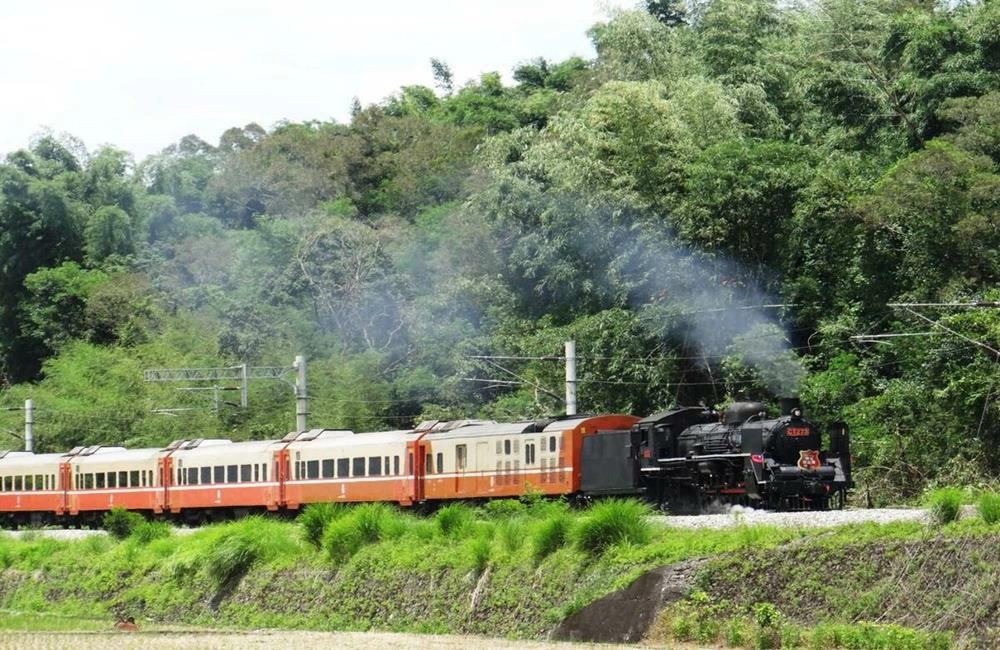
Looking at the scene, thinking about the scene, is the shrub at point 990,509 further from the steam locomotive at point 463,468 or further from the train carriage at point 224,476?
the train carriage at point 224,476

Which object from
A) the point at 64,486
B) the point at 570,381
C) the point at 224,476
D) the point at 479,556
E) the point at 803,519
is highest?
the point at 570,381

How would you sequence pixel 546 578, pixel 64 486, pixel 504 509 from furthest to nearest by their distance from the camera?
pixel 64 486
pixel 504 509
pixel 546 578

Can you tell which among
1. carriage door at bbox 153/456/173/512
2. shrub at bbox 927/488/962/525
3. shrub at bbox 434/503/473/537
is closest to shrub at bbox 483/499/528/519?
shrub at bbox 434/503/473/537

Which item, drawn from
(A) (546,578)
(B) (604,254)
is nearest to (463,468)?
(A) (546,578)

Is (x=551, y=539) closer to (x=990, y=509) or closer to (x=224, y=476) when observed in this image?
(x=990, y=509)

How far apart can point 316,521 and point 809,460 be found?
8.98 metres

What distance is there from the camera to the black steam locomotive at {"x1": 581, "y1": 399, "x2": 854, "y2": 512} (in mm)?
26922

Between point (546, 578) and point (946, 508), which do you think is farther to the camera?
point (546, 578)

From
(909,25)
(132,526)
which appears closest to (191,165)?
(909,25)

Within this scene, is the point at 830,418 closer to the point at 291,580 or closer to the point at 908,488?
the point at 908,488

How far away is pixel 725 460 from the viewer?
28.0 m

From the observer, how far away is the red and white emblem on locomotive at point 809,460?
27000 millimetres

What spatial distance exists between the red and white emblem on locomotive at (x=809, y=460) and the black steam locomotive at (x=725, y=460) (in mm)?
18

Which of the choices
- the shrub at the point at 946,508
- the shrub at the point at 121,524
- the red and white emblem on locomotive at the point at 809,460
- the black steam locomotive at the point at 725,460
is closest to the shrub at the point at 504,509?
the black steam locomotive at the point at 725,460
